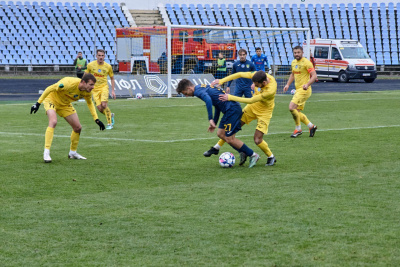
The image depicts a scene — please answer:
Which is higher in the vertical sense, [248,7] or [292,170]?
[248,7]

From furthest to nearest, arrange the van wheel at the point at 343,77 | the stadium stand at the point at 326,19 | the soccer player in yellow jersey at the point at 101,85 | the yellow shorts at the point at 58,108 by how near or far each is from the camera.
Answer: the stadium stand at the point at 326,19 < the van wheel at the point at 343,77 < the soccer player in yellow jersey at the point at 101,85 < the yellow shorts at the point at 58,108

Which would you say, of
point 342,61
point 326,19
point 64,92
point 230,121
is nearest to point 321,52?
point 342,61

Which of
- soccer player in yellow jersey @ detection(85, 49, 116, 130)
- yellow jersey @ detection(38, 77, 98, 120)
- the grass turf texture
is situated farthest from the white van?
yellow jersey @ detection(38, 77, 98, 120)

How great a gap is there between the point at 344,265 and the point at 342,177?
4.07m

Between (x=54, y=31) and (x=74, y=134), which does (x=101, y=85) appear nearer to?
(x=74, y=134)

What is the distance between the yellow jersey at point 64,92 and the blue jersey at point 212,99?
208 cm

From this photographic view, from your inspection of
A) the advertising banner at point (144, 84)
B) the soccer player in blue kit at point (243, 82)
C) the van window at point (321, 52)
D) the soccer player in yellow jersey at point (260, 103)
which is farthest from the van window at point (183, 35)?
the soccer player in yellow jersey at point (260, 103)

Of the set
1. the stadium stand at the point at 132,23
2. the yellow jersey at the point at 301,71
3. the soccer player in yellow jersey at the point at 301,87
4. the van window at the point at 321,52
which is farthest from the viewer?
the stadium stand at the point at 132,23

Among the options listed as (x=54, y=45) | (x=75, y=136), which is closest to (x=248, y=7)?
(x=54, y=45)

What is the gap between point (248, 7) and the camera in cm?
5306

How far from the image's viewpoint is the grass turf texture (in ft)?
18.8

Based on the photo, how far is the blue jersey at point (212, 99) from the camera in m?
9.73

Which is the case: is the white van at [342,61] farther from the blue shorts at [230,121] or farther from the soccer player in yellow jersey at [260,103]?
the blue shorts at [230,121]

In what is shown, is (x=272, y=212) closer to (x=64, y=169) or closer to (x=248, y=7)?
(x=64, y=169)
